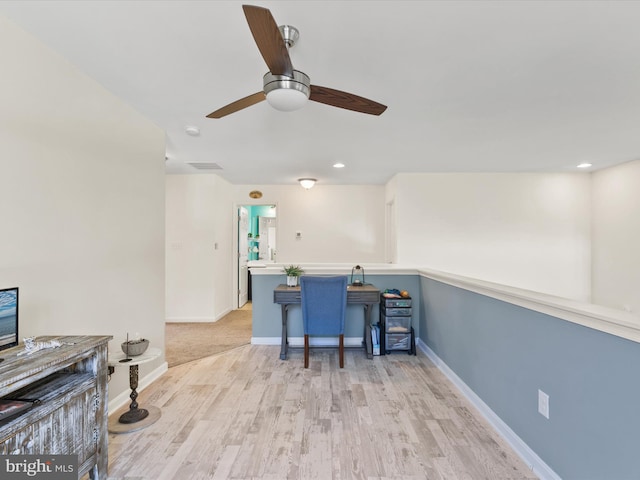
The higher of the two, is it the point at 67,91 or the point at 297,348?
the point at 67,91

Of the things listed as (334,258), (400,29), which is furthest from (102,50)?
(334,258)

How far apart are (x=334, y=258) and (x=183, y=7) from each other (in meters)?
4.67

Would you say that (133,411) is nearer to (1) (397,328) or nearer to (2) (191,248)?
(1) (397,328)

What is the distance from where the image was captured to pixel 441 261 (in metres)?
4.80

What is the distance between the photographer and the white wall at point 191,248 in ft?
16.6

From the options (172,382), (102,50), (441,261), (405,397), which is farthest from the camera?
(441,261)

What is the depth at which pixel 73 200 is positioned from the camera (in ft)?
6.59

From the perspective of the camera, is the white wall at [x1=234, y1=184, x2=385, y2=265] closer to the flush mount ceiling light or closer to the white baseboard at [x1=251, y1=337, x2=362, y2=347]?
the flush mount ceiling light

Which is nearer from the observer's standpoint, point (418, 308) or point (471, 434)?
point (471, 434)

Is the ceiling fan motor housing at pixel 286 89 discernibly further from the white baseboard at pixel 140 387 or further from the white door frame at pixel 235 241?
the white door frame at pixel 235 241

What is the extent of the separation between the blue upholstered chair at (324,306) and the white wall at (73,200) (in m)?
1.46

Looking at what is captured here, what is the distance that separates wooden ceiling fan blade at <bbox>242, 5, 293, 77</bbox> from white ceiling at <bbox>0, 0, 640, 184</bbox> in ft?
0.80

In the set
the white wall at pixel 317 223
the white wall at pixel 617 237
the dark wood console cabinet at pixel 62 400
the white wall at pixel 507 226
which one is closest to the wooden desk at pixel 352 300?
the white wall at pixel 507 226

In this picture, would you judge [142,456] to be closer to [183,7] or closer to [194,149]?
[183,7]
